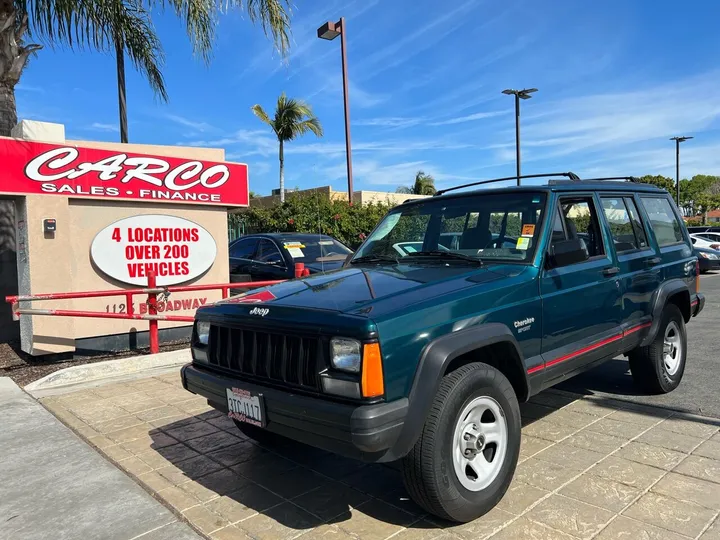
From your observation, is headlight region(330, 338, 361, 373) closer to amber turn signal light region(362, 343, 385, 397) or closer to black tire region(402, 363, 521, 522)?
amber turn signal light region(362, 343, 385, 397)

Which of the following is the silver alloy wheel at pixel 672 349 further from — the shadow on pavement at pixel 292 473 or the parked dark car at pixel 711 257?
the parked dark car at pixel 711 257

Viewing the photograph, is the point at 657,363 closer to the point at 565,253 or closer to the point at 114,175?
the point at 565,253

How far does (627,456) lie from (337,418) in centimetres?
232

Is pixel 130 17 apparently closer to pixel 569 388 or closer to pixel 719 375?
pixel 569 388

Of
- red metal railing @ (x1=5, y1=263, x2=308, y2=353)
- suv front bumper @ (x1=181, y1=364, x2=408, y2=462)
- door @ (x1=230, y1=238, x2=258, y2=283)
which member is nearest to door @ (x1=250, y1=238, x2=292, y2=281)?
door @ (x1=230, y1=238, x2=258, y2=283)

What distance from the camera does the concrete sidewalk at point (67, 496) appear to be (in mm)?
3039

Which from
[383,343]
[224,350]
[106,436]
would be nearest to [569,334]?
[383,343]

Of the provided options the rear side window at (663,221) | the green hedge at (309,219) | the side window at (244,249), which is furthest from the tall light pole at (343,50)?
the rear side window at (663,221)

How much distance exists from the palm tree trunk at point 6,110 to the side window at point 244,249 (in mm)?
4275

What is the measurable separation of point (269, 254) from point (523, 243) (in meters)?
6.75

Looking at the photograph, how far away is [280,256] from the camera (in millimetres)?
9602

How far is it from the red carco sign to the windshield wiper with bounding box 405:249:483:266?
16.6ft

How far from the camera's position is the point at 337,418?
260cm

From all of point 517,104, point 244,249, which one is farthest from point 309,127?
point 244,249
